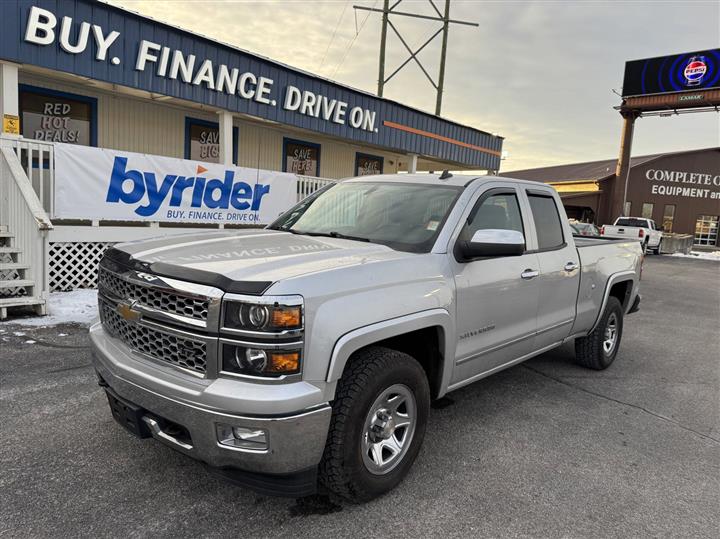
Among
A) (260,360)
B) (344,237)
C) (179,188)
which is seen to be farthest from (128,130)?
(260,360)

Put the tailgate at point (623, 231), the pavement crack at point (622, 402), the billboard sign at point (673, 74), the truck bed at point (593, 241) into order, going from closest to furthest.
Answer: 1. the pavement crack at point (622, 402)
2. the truck bed at point (593, 241)
3. the tailgate at point (623, 231)
4. the billboard sign at point (673, 74)

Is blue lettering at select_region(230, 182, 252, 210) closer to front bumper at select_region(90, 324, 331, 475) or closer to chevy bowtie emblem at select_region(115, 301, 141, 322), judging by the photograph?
chevy bowtie emblem at select_region(115, 301, 141, 322)

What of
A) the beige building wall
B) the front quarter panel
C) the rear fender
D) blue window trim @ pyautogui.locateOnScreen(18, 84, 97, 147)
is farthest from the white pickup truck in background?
the front quarter panel

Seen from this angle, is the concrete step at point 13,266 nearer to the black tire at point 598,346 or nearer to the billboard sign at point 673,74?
the black tire at point 598,346

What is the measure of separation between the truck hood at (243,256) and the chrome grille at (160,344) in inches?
12.2

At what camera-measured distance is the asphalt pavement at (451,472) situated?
2.68 metres

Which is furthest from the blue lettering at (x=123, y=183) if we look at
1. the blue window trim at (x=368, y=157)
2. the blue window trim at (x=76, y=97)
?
the blue window trim at (x=368, y=157)

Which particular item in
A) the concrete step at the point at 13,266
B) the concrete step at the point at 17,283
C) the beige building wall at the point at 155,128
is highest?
the beige building wall at the point at 155,128

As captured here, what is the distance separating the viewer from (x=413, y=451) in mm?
3098

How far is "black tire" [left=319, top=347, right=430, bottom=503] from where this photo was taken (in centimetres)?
260

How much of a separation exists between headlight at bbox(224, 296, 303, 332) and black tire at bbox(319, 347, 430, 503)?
19.4 inches

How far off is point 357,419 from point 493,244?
136cm

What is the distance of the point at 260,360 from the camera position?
2375 millimetres

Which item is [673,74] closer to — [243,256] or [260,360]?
[243,256]
